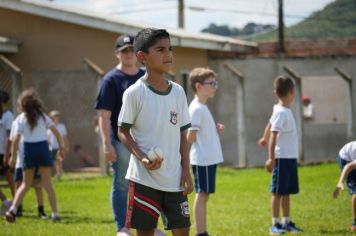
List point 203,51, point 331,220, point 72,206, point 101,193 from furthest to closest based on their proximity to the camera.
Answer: point 203,51 < point 101,193 < point 72,206 < point 331,220

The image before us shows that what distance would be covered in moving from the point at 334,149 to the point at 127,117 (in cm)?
1766

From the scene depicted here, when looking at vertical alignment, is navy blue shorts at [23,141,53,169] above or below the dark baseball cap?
below

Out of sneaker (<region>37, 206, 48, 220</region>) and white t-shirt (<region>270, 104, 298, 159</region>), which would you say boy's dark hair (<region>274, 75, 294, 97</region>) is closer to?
white t-shirt (<region>270, 104, 298, 159</region>)

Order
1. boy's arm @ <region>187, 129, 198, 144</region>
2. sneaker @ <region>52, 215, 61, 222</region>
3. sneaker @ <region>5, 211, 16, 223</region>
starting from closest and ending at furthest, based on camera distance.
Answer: boy's arm @ <region>187, 129, 198, 144</region> < sneaker @ <region>5, 211, 16, 223</region> < sneaker @ <region>52, 215, 61, 222</region>

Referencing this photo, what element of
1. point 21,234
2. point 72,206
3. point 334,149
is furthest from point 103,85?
point 334,149

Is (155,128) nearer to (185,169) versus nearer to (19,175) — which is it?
(185,169)

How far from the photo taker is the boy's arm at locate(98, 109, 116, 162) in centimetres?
794

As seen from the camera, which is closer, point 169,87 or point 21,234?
point 169,87

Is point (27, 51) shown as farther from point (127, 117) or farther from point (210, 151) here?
point (127, 117)

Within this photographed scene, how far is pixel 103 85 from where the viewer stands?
8188 mm

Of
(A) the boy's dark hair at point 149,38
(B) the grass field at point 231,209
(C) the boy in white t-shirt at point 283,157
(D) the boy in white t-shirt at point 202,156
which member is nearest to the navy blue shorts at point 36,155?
(B) the grass field at point 231,209

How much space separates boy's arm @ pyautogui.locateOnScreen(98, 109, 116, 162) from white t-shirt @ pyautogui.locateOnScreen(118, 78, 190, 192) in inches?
60.9

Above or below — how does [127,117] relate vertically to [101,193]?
above

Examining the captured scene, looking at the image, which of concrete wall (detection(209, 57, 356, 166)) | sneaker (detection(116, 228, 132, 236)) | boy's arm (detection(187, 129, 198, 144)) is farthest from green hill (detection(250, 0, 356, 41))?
sneaker (detection(116, 228, 132, 236))
